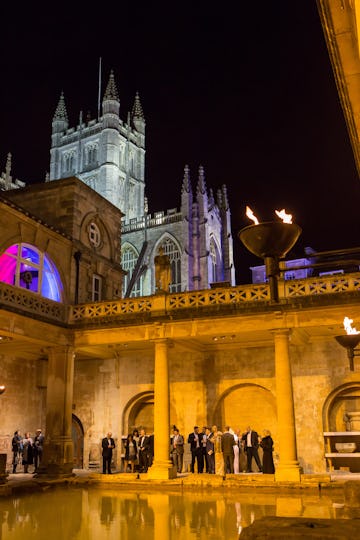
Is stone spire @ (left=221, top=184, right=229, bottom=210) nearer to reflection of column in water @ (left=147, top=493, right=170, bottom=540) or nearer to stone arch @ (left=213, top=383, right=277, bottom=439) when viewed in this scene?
stone arch @ (left=213, top=383, right=277, bottom=439)

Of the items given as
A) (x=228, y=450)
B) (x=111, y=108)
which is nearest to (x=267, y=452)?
(x=228, y=450)

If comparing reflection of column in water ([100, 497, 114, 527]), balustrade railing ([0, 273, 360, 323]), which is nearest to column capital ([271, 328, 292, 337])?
balustrade railing ([0, 273, 360, 323])

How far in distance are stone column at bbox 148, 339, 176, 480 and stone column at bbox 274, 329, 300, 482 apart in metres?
3.74

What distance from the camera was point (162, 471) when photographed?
1752 centimetres

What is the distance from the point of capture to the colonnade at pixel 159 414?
54.6 ft

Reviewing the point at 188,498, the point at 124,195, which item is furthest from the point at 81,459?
the point at 124,195

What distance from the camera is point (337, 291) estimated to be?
17.1m

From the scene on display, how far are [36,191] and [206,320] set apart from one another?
32.8 feet

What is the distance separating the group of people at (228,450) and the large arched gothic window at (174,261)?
38.6 metres

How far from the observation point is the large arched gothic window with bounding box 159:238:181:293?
5800 centimetres

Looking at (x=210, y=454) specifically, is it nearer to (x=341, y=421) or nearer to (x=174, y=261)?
(x=341, y=421)

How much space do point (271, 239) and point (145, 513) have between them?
894 centimetres

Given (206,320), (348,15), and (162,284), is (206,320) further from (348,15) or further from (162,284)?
(348,15)

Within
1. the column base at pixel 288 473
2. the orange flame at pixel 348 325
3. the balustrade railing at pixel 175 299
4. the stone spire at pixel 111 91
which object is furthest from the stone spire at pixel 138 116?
the orange flame at pixel 348 325
